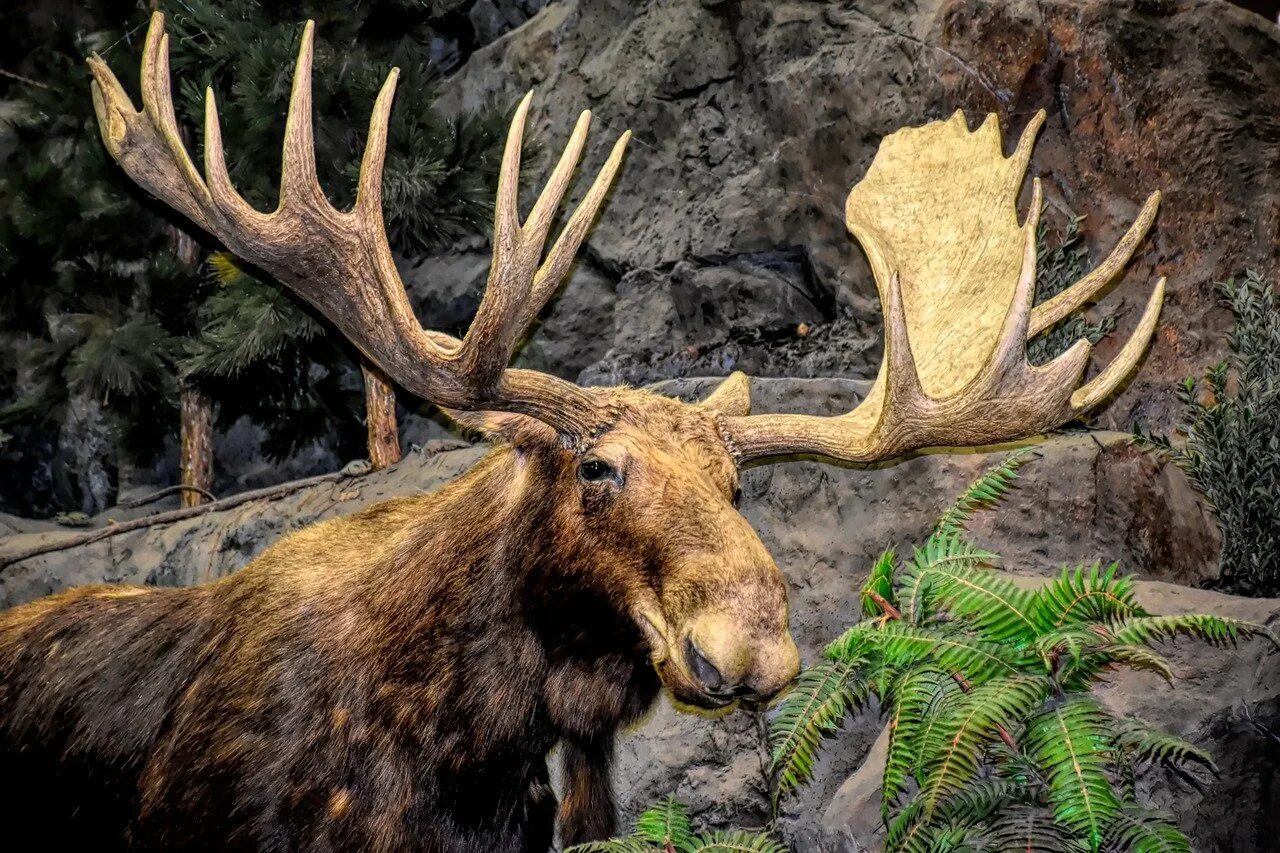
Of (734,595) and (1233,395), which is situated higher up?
(1233,395)

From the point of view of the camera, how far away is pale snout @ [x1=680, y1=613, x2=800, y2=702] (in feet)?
5.64

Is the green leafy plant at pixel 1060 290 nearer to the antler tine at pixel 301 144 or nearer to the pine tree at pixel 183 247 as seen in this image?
the pine tree at pixel 183 247

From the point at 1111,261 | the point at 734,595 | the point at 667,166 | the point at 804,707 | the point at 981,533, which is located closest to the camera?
the point at 734,595

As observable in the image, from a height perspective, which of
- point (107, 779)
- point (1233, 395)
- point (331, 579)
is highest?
point (1233, 395)

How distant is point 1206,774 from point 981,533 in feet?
2.43

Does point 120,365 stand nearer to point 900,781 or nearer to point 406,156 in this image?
point 406,156

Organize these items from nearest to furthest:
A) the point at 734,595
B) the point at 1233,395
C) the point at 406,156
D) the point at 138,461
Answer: the point at 734,595
the point at 1233,395
the point at 406,156
the point at 138,461

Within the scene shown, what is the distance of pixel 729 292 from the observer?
328 cm

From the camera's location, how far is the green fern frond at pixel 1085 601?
191 cm

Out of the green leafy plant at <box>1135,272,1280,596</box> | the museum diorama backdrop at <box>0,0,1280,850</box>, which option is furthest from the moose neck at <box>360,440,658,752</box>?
the green leafy plant at <box>1135,272,1280,596</box>

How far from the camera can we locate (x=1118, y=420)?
2.81 m

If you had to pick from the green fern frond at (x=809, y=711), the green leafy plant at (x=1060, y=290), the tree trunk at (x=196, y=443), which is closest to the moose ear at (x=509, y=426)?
the green fern frond at (x=809, y=711)

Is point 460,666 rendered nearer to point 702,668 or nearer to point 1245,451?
point 702,668

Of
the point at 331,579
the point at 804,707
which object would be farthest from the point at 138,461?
the point at 804,707
